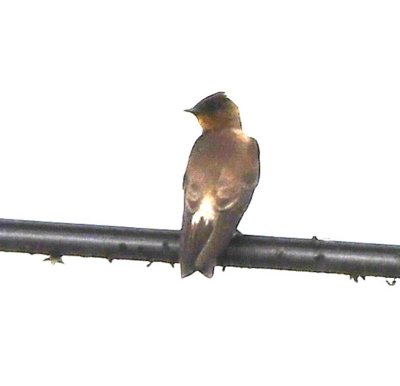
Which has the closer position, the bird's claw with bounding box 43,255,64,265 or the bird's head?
the bird's claw with bounding box 43,255,64,265

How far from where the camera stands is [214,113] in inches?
246

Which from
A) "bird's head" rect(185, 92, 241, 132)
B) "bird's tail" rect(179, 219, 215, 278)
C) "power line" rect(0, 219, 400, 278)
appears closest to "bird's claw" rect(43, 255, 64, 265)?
"power line" rect(0, 219, 400, 278)

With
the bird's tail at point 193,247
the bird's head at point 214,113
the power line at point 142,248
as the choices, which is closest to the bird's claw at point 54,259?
the power line at point 142,248

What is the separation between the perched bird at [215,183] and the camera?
4.39m

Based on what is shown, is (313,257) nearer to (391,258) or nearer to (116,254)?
(391,258)

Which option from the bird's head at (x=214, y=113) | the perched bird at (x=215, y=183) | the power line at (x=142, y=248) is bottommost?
the power line at (x=142, y=248)

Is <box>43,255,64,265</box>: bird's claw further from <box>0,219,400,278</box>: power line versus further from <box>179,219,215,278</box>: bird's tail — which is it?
<box>179,219,215,278</box>: bird's tail

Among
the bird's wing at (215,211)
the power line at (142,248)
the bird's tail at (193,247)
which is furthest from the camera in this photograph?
the bird's wing at (215,211)

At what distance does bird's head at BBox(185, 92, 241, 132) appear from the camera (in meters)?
6.23

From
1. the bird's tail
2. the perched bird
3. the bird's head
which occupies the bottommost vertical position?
the bird's tail

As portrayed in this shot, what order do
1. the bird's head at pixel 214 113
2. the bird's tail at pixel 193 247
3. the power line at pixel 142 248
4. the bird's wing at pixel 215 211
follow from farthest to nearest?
the bird's head at pixel 214 113, the bird's wing at pixel 215 211, the bird's tail at pixel 193 247, the power line at pixel 142 248

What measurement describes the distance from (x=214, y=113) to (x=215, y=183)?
3.96ft

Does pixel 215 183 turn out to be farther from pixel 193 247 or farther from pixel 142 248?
pixel 142 248

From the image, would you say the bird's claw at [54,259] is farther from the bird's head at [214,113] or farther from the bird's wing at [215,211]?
the bird's head at [214,113]
